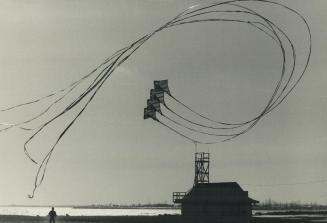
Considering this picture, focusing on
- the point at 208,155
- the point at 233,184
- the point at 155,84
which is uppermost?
the point at 155,84

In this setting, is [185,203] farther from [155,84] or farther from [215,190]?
[155,84]

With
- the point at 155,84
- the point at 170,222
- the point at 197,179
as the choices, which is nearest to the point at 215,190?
the point at 197,179

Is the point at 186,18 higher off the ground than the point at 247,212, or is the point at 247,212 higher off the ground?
the point at 186,18

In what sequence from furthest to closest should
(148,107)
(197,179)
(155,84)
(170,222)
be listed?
(170,222) → (197,179) → (155,84) → (148,107)

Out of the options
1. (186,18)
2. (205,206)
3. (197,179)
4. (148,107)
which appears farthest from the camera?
(197,179)
